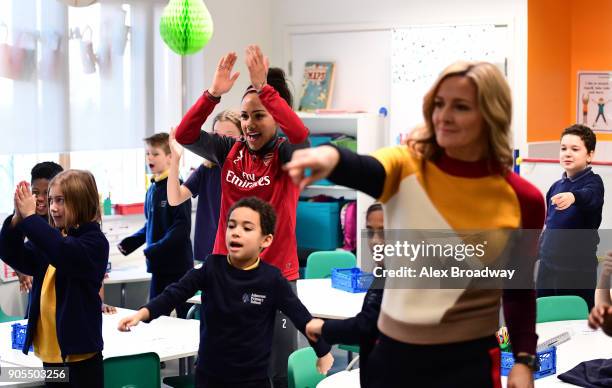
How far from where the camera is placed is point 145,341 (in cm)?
404

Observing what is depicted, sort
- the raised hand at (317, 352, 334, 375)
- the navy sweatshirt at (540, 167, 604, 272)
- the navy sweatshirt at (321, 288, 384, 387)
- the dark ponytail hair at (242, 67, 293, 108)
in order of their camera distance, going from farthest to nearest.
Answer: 1. the navy sweatshirt at (540, 167, 604, 272)
2. the dark ponytail hair at (242, 67, 293, 108)
3. the raised hand at (317, 352, 334, 375)
4. the navy sweatshirt at (321, 288, 384, 387)

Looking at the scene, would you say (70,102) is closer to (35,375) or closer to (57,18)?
(57,18)

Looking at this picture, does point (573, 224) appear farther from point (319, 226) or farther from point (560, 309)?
point (319, 226)

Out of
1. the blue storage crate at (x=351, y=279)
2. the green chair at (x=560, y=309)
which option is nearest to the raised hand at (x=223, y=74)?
the blue storage crate at (x=351, y=279)

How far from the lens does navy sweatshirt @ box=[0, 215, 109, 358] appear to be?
3.24 metres

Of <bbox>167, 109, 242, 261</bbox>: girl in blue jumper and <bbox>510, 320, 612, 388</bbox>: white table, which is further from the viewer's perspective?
<bbox>167, 109, 242, 261</bbox>: girl in blue jumper

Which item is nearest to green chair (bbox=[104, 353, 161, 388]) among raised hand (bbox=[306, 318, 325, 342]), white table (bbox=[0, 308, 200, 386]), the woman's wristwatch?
white table (bbox=[0, 308, 200, 386])

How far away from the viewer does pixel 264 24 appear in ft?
26.4

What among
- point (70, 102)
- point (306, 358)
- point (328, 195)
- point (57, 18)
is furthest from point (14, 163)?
point (306, 358)

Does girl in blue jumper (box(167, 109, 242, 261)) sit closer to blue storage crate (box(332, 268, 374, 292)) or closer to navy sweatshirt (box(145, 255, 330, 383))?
blue storage crate (box(332, 268, 374, 292))

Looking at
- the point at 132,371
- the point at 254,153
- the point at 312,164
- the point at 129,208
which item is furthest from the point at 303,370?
the point at 129,208

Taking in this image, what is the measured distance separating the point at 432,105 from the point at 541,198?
343mm

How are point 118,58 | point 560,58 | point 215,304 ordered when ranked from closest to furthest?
1. point 215,304
2. point 118,58
3. point 560,58

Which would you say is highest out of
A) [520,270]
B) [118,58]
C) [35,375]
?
[118,58]
